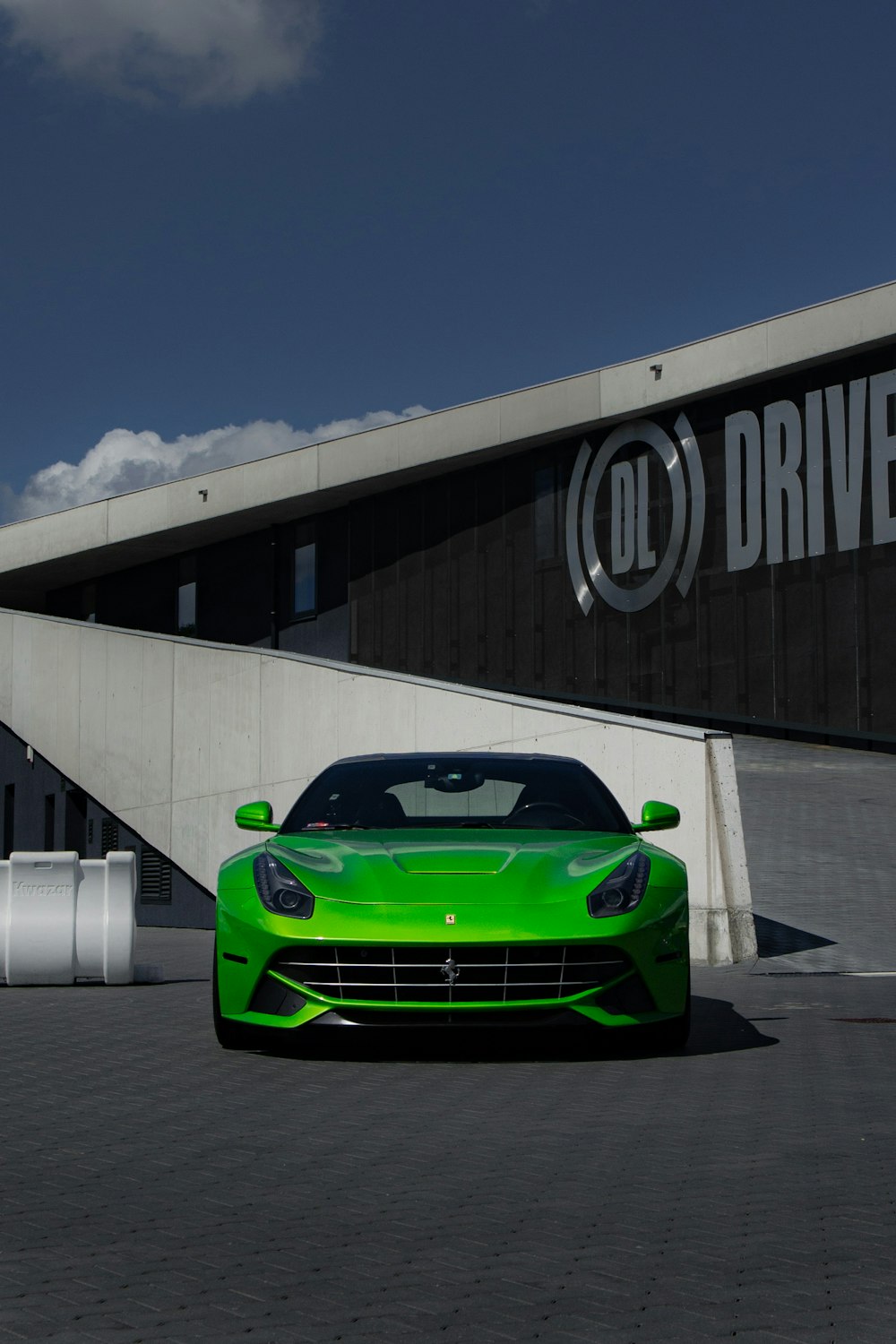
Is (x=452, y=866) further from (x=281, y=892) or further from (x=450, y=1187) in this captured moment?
(x=450, y=1187)

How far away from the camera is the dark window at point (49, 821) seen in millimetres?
35219

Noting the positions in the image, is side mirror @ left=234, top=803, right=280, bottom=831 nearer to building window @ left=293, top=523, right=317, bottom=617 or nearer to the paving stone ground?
the paving stone ground

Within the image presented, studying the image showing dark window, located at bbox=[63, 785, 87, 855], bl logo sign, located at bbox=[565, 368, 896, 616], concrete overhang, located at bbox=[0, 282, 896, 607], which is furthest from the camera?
dark window, located at bbox=[63, 785, 87, 855]

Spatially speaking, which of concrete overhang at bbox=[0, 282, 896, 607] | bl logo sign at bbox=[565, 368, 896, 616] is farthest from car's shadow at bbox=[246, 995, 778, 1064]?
concrete overhang at bbox=[0, 282, 896, 607]

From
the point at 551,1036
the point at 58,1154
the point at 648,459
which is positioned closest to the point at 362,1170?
the point at 58,1154

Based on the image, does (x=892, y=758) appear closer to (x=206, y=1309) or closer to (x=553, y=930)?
(x=553, y=930)

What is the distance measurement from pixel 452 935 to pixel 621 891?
0.76m

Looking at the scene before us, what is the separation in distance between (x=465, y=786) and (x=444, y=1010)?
1.69m

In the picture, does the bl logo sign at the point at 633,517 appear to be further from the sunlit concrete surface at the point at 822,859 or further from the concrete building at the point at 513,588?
the sunlit concrete surface at the point at 822,859

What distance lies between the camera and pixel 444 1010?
22.1 ft

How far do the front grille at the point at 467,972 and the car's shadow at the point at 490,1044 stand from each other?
13 cm

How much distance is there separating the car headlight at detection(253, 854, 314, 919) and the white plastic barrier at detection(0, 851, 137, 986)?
12.6ft

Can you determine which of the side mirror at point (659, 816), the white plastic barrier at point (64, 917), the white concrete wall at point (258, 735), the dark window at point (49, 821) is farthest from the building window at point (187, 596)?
the side mirror at point (659, 816)

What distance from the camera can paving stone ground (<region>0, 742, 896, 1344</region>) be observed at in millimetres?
3408
